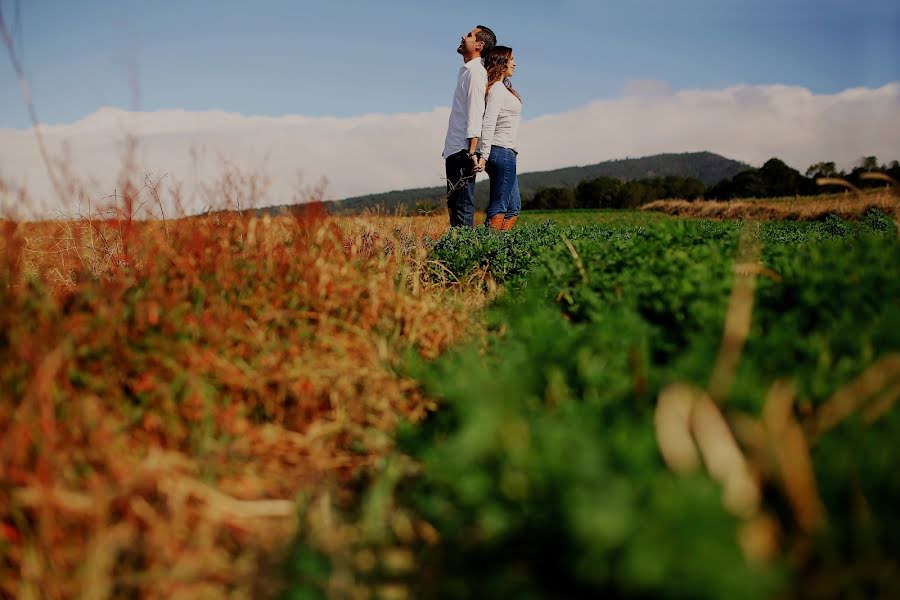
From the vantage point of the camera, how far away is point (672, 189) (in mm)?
88438

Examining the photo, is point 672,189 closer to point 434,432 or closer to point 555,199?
point 555,199

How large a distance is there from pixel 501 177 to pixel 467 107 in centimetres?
100

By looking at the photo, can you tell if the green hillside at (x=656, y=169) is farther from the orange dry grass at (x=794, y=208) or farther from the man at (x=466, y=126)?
the man at (x=466, y=126)

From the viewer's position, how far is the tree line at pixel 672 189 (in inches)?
2741

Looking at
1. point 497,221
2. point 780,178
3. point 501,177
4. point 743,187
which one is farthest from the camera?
point 743,187

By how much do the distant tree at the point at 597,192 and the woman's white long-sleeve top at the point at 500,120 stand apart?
78.7 meters

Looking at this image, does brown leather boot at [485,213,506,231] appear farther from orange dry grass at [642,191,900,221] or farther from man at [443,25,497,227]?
orange dry grass at [642,191,900,221]

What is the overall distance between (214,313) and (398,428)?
1.07 m

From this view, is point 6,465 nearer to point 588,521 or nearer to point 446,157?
point 588,521

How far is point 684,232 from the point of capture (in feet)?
14.3

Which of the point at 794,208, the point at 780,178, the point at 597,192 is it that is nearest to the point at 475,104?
the point at 794,208

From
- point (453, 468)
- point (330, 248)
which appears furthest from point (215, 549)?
point (330, 248)

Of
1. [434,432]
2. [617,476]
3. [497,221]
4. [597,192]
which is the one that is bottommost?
[434,432]

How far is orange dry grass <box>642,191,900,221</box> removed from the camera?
2266 cm
